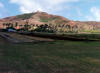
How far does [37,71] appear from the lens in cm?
779

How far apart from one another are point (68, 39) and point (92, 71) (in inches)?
910

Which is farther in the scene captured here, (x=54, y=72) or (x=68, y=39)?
(x=68, y=39)

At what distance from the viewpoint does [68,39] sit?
31.0 m

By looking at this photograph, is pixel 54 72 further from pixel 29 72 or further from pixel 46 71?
pixel 29 72

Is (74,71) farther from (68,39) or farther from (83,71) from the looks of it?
(68,39)

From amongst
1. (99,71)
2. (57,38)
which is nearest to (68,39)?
(57,38)

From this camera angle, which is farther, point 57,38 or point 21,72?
point 57,38

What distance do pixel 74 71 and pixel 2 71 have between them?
10.7ft

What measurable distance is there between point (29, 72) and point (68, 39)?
23872 millimetres

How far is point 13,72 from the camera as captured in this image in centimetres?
761

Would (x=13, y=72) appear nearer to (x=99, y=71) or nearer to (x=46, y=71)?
(x=46, y=71)

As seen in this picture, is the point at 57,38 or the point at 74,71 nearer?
the point at 74,71

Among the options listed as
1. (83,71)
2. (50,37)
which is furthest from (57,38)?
(83,71)

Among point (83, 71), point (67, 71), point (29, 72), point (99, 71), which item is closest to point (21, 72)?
point (29, 72)
